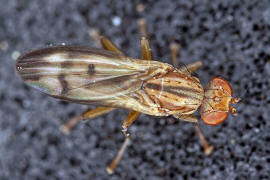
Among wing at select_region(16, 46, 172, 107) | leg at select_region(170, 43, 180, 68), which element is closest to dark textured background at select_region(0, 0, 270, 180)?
leg at select_region(170, 43, 180, 68)

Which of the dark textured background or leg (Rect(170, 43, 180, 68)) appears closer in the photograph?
the dark textured background

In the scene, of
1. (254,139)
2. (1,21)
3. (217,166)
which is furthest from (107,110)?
(1,21)

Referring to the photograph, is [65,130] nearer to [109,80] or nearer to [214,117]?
[109,80]

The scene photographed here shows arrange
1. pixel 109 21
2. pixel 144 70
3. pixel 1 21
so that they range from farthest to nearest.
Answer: pixel 1 21 → pixel 109 21 → pixel 144 70

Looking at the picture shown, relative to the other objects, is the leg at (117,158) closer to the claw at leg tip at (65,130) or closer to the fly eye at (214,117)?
the claw at leg tip at (65,130)

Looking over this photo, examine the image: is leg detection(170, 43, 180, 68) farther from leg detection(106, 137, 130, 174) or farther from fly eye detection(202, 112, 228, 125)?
leg detection(106, 137, 130, 174)

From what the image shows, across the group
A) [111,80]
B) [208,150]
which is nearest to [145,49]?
[111,80]

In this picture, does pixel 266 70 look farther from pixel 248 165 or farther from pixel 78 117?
pixel 78 117
